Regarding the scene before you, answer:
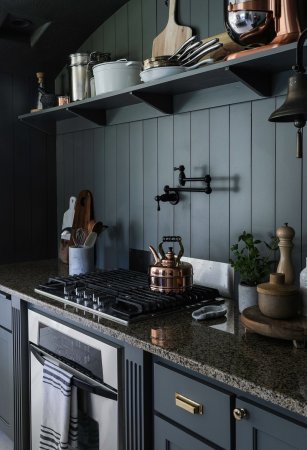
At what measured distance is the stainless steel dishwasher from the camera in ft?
5.48

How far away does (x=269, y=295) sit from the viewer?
1.51m

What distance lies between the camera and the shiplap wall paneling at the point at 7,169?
302 centimetres

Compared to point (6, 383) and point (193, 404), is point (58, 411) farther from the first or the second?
point (193, 404)

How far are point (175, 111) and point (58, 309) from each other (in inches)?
42.1

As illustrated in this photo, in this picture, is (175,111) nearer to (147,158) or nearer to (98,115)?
(147,158)

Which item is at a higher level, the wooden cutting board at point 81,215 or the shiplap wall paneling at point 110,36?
the shiplap wall paneling at point 110,36

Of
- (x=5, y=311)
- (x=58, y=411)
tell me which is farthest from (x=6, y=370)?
(x=58, y=411)

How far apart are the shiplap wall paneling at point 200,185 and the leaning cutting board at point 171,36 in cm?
32

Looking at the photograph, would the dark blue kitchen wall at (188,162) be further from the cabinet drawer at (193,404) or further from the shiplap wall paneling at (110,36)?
the cabinet drawer at (193,404)

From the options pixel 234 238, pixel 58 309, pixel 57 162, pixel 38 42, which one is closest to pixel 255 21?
pixel 234 238

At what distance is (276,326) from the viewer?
1432 mm

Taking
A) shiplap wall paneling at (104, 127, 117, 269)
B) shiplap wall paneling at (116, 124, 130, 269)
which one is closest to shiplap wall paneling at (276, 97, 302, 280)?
shiplap wall paneling at (116, 124, 130, 269)

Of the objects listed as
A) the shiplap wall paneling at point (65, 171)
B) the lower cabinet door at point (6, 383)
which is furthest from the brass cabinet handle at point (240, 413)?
the shiplap wall paneling at point (65, 171)

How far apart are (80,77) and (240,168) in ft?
3.59
